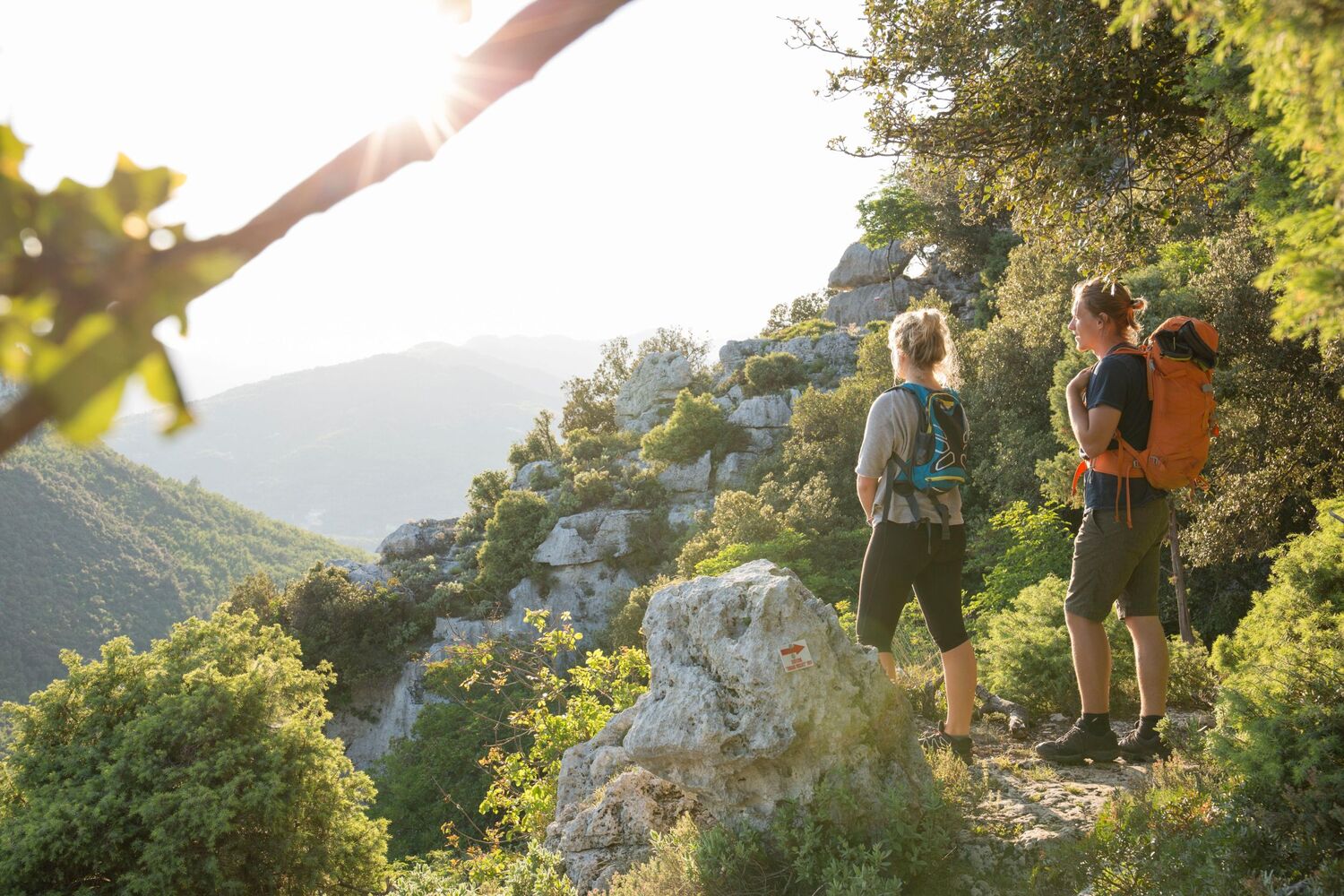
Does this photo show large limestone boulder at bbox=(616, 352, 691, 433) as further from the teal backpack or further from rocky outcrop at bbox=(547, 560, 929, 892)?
the teal backpack

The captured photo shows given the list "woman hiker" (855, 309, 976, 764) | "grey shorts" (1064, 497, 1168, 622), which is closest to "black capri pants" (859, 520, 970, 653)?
"woman hiker" (855, 309, 976, 764)

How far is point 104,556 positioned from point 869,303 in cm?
6093

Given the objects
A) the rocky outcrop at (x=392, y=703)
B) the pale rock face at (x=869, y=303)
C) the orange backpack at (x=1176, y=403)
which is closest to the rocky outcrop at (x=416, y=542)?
the rocky outcrop at (x=392, y=703)

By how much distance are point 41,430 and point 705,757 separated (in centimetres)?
322

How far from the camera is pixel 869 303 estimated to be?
37844 mm

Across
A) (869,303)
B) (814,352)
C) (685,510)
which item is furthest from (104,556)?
(869,303)

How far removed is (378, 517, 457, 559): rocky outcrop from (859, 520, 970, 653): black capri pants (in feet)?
99.6

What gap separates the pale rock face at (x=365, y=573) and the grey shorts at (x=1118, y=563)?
2689 cm

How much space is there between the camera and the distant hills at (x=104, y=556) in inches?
2148

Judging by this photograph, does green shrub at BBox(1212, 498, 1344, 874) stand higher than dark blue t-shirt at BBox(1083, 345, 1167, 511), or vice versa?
dark blue t-shirt at BBox(1083, 345, 1167, 511)

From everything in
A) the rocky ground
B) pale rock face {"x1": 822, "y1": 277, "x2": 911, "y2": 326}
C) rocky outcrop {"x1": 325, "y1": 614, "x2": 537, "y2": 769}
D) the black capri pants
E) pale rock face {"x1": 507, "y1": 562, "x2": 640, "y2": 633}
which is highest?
pale rock face {"x1": 822, "y1": 277, "x2": 911, "y2": 326}

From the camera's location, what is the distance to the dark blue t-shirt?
3.23 metres

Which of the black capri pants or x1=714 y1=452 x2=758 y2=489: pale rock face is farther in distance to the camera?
x1=714 y1=452 x2=758 y2=489: pale rock face

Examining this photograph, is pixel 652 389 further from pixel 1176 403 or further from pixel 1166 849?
pixel 1166 849
